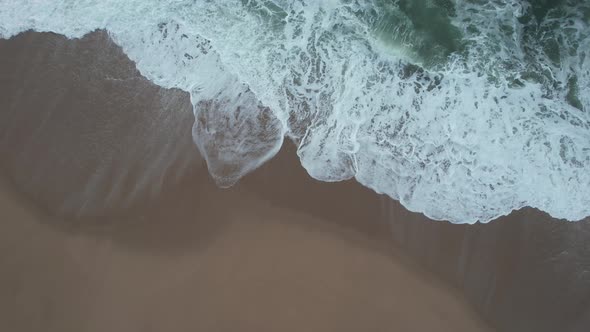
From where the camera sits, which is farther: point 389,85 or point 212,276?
point 389,85

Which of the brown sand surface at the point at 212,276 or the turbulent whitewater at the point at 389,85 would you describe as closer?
the brown sand surface at the point at 212,276

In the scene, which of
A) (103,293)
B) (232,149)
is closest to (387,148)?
(232,149)

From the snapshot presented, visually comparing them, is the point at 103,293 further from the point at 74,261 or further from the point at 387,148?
the point at 387,148

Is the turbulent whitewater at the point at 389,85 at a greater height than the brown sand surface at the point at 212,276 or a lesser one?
greater

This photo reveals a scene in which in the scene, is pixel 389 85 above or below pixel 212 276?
above
